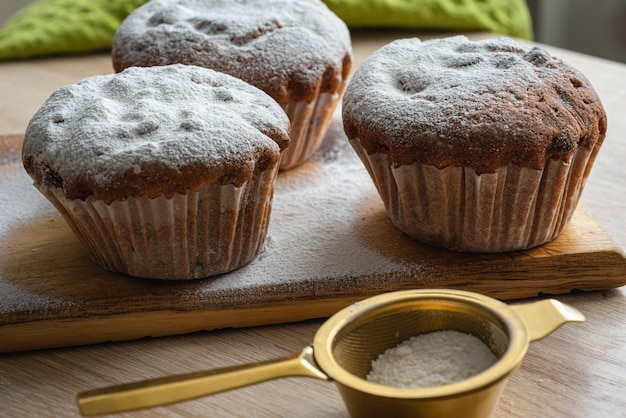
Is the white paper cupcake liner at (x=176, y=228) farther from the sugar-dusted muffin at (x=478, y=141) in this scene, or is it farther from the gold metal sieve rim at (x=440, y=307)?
the gold metal sieve rim at (x=440, y=307)

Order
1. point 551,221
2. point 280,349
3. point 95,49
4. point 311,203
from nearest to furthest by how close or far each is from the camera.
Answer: point 280,349 → point 551,221 → point 311,203 → point 95,49

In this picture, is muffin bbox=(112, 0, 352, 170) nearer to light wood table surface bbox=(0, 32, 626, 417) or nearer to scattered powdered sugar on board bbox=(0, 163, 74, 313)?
scattered powdered sugar on board bbox=(0, 163, 74, 313)

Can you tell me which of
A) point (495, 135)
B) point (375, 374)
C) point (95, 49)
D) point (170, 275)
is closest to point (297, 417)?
point (375, 374)

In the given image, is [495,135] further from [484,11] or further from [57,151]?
[484,11]

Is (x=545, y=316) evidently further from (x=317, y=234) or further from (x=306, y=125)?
(x=306, y=125)

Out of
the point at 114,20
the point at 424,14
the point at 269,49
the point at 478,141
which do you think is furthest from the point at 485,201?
the point at 114,20

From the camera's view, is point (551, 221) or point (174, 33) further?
point (174, 33)

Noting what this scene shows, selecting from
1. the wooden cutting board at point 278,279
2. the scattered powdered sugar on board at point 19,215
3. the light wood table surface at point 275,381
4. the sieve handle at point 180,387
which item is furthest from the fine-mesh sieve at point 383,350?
the scattered powdered sugar on board at point 19,215
